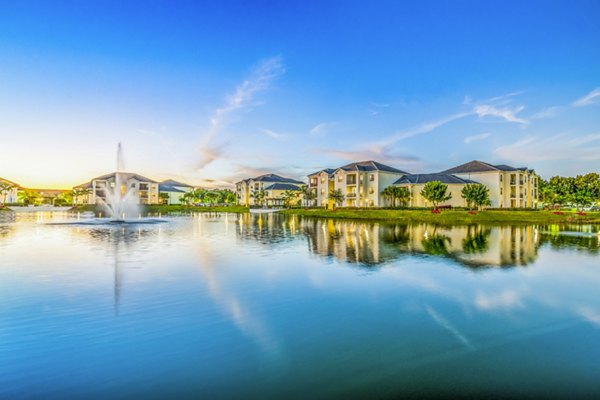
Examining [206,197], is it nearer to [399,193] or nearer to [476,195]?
[399,193]

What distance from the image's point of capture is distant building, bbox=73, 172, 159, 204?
12503cm

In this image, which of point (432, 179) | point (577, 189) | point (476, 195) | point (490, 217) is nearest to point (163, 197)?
point (432, 179)

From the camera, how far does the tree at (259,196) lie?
5049 inches

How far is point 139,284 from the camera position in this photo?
14.1 metres

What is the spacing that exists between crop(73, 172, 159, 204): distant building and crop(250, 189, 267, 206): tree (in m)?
38.8

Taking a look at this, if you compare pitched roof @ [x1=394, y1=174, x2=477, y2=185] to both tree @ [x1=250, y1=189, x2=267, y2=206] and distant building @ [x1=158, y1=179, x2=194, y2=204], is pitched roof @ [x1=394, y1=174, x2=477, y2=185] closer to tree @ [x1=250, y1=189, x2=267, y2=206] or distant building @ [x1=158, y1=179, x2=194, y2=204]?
tree @ [x1=250, y1=189, x2=267, y2=206]

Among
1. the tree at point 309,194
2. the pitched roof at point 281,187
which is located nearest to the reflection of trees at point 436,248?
the tree at point 309,194

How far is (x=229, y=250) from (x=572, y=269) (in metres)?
19.4

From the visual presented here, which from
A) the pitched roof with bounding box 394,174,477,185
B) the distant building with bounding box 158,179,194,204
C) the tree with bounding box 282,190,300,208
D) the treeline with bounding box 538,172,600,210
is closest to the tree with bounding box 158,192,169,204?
the distant building with bounding box 158,179,194,204

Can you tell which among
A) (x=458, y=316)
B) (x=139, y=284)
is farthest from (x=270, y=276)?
(x=458, y=316)

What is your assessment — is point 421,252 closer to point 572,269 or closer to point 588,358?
point 572,269

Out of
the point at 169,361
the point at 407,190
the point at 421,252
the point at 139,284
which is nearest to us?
the point at 169,361

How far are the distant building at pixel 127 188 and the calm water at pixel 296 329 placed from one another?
119 m

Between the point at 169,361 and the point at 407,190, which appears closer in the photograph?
the point at 169,361
